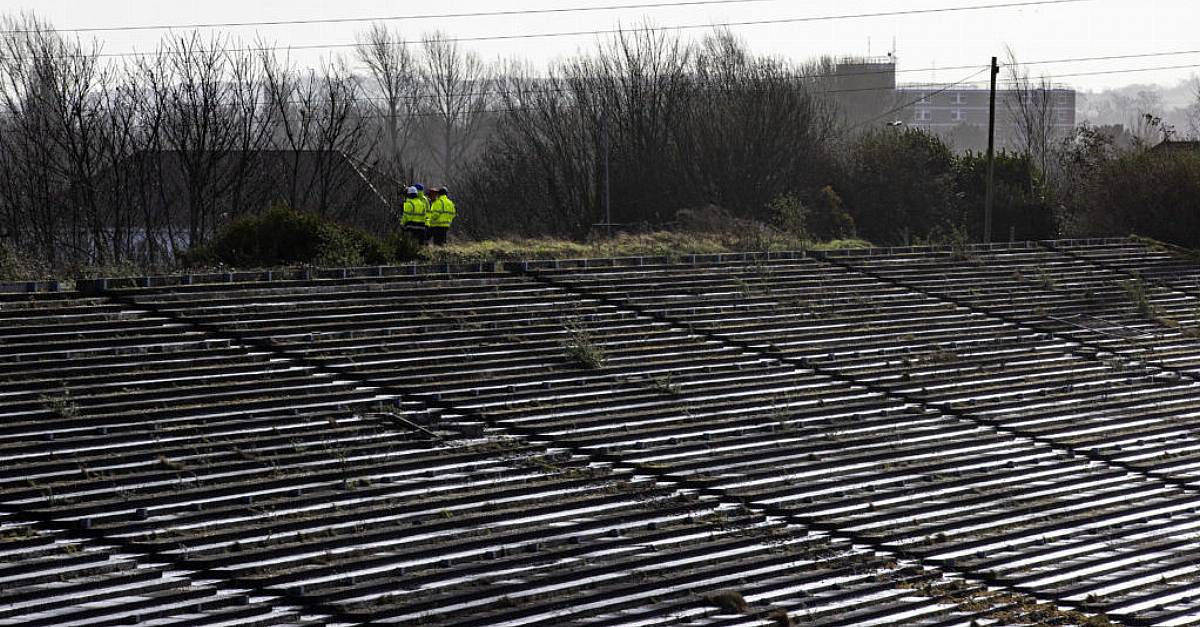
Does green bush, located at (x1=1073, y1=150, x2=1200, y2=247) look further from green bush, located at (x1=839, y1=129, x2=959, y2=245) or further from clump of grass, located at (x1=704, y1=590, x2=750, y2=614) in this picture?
clump of grass, located at (x1=704, y1=590, x2=750, y2=614)

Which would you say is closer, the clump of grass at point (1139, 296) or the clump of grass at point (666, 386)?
the clump of grass at point (666, 386)

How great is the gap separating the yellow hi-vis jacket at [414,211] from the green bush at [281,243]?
2727mm

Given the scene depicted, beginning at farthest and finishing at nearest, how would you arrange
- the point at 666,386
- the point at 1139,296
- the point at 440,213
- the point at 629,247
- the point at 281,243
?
the point at 629,247 < the point at 440,213 < the point at 1139,296 < the point at 281,243 < the point at 666,386

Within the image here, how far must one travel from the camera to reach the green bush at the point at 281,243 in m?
19.3

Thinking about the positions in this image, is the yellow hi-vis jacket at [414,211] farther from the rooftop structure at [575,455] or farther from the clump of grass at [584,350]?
the clump of grass at [584,350]

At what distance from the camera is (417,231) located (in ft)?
75.3

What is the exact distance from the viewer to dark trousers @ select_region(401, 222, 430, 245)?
2253 centimetres

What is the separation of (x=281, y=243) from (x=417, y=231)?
3.79 meters

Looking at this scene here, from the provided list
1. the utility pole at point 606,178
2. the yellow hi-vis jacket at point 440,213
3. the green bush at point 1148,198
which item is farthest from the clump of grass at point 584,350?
the green bush at point 1148,198

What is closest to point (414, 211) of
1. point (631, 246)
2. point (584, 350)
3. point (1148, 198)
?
point (631, 246)

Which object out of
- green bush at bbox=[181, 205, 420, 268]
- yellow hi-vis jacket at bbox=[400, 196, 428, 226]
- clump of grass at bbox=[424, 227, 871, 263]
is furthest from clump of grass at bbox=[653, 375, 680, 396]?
yellow hi-vis jacket at bbox=[400, 196, 428, 226]

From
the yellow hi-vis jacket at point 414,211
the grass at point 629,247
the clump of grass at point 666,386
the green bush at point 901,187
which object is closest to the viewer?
the clump of grass at point 666,386

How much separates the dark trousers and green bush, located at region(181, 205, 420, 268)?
2671mm

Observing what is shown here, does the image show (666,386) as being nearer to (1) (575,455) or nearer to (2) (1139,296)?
(1) (575,455)
